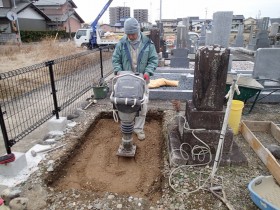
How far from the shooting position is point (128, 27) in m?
3.39

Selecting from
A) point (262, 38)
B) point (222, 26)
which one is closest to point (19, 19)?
point (262, 38)

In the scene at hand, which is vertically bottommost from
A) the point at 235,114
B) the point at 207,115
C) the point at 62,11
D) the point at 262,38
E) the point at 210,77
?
the point at 235,114

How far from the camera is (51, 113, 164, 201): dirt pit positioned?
287cm

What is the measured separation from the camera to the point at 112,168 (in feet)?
10.7

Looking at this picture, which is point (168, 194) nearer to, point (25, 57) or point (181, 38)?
point (181, 38)

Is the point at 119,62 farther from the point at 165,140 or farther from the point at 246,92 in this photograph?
the point at 246,92

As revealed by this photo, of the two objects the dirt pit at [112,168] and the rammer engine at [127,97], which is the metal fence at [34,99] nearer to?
the dirt pit at [112,168]

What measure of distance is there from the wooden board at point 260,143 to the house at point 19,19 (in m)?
27.6

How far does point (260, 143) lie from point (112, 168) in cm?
224

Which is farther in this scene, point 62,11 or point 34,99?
point 62,11

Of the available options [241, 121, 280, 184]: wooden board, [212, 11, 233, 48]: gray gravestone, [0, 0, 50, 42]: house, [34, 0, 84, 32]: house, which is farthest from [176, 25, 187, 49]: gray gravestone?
[34, 0, 84, 32]: house

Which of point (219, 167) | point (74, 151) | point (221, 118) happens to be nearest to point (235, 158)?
point (219, 167)

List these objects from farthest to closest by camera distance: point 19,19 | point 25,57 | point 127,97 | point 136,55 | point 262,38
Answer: point 19,19 → point 262,38 → point 25,57 → point 136,55 → point 127,97

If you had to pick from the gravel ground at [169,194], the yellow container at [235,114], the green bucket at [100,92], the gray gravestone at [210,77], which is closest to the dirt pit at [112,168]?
the gravel ground at [169,194]
